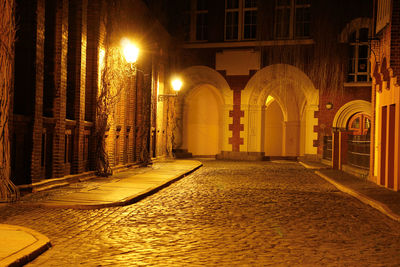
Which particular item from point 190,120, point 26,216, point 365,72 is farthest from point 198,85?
point 26,216

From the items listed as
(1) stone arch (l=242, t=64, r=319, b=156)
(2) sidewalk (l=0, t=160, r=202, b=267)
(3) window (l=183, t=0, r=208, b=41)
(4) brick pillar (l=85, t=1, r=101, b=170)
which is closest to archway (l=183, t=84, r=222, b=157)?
(1) stone arch (l=242, t=64, r=319, b=156)

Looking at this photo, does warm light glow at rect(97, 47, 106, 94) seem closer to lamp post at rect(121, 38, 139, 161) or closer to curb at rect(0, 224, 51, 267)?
lamp post at rect(121, 38, 139, 161)

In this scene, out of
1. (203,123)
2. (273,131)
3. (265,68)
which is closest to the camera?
(265,68)

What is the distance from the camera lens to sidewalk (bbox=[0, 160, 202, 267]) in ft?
16.5

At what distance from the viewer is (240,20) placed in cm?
2575

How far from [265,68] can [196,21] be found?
4979 millimetres

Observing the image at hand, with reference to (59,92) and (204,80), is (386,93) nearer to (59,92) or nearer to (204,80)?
(59,92)

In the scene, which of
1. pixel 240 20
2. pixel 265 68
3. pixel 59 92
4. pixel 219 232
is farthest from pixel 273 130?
pixel 219 232

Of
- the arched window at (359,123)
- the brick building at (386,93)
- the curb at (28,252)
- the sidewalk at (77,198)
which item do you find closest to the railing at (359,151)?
the brick building at (386,93)

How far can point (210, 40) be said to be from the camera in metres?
26.0

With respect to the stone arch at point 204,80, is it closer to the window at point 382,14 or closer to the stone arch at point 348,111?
the stone arch at point 348,111

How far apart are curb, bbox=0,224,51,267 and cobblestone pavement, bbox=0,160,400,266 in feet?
0.35

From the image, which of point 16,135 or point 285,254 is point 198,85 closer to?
point 16,135

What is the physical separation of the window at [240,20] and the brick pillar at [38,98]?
1695 cm
